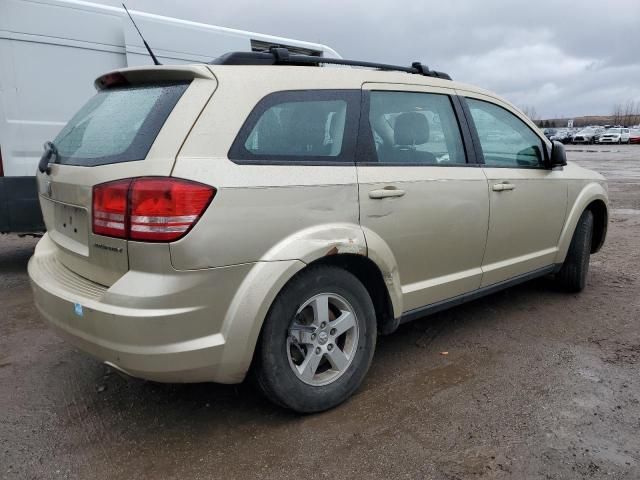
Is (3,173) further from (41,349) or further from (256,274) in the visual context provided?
(256,274)

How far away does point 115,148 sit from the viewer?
97.2 inches

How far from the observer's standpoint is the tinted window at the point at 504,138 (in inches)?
147

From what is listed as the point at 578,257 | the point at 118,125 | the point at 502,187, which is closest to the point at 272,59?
the point at 118,125

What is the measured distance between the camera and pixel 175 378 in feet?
7.64

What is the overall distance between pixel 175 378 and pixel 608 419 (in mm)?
2149

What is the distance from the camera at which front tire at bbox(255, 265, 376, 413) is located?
2531mm

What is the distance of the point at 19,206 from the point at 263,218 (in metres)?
3.75

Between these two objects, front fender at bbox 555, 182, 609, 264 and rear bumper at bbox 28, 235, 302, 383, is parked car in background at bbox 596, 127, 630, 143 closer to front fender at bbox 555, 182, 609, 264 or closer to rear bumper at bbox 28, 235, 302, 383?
front fender at bbox 555, 182, 609, 264

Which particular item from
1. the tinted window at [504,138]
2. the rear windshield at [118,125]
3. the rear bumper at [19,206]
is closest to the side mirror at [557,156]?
the tinted window at [504,138]

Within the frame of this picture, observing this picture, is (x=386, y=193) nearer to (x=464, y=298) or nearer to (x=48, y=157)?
(x=464, y=298)

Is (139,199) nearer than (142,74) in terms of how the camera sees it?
Yes

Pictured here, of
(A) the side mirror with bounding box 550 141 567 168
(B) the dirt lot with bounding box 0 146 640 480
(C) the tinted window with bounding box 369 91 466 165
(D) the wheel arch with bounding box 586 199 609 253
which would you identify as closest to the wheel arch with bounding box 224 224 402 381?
(B) the dirt lot with bounding box 0 146 640 480

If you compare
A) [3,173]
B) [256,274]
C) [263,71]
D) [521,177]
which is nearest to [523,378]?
[521,177]

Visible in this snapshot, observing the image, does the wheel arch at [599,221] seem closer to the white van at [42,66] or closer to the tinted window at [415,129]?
the tinted window at [415,129]
